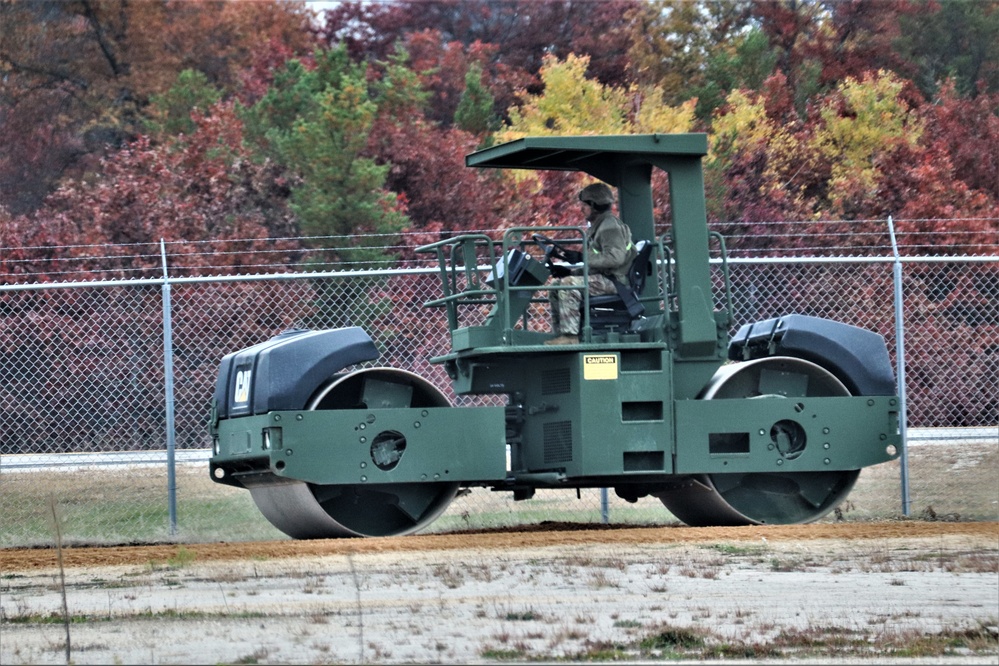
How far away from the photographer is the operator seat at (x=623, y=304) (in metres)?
11.5

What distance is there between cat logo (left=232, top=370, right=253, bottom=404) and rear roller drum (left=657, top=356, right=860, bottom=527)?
3.25 m

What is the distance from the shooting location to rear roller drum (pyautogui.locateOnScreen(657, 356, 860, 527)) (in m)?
11.8

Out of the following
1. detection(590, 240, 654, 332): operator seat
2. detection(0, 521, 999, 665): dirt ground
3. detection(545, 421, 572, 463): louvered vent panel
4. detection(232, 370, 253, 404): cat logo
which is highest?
detection(590, 240, 654, 332): operator seat

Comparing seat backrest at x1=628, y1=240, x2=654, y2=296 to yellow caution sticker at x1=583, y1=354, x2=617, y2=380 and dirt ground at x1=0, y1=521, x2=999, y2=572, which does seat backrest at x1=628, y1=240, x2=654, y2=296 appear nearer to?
yellow caution sticker at x1=583, y1=354, x2=617, y2=380

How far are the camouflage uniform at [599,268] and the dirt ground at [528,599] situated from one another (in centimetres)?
155

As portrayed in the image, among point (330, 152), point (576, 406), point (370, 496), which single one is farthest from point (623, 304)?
point (330, 152)

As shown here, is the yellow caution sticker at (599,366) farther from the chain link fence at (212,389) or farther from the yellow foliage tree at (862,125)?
the yellow foliage tree at (862,125)

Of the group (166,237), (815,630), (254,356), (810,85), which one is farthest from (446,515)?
(810,85)

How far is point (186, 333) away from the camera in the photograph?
54.6 ft

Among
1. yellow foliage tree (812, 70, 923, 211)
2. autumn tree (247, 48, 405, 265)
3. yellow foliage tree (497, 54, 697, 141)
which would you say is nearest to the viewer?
autumn tree (247, 48, 405, 265)

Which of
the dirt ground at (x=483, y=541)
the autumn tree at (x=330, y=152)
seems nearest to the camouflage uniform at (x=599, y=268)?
the dirt ground at (x=483, y=541)

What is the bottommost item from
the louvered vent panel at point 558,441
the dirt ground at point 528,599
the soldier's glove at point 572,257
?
the dirt ground at point 528,599

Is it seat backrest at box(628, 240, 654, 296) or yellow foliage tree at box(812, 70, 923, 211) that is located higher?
yellow foliage tree at box(812, 70, 923, 211)

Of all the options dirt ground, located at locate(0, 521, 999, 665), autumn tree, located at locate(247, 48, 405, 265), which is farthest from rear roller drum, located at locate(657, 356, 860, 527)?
autumn tree, located at locate(247, 48, 405, 265)
